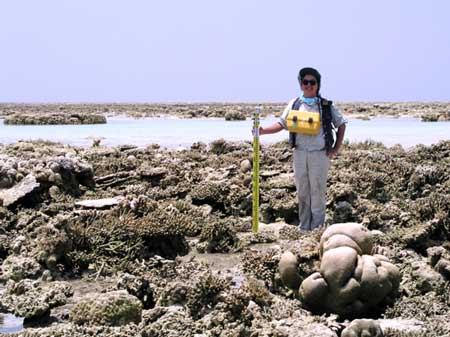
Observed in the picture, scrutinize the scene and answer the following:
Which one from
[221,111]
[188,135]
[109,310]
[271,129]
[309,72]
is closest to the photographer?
[109,310]

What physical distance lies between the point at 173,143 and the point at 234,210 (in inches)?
477

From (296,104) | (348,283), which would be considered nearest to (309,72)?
(296,104)

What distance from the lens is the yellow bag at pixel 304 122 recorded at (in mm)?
8375

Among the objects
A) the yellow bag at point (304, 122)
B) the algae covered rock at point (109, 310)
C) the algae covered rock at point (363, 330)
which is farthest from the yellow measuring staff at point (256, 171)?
the algae covered rock at point (363, 330)

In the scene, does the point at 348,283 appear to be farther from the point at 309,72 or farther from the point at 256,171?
the point at 256,171

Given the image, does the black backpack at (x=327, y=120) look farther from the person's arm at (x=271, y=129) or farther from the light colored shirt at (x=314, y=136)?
the person's arm at (x=271, y=129)

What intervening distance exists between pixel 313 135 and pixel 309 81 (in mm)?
733

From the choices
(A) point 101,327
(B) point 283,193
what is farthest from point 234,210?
(A) point 101,327

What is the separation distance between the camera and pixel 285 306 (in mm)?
5691

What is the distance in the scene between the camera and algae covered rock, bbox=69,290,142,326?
5371 mm

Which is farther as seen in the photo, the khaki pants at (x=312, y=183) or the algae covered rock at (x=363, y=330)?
the khaki pants at (x=312, y=183)

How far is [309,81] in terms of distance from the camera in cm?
836

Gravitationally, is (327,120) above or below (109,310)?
above

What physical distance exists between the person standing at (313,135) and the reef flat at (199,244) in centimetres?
61
